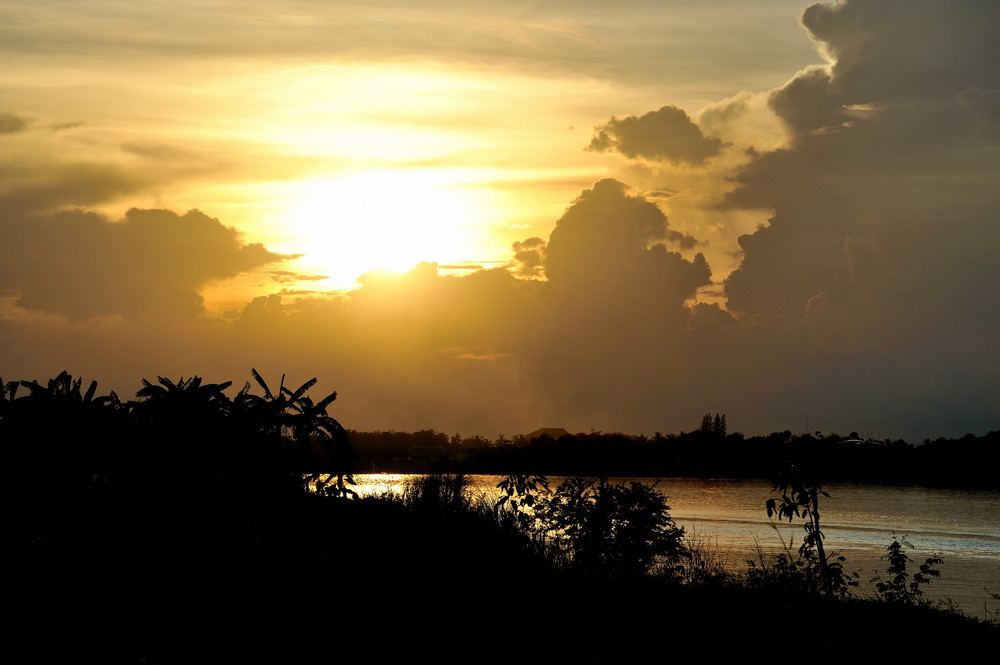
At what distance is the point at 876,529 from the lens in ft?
208

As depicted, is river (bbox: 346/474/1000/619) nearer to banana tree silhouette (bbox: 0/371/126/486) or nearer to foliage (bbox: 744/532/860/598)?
foliage (bbox: 744/532/860/598)

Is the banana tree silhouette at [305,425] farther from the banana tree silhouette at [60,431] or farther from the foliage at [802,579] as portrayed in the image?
the foliage at [802,579]

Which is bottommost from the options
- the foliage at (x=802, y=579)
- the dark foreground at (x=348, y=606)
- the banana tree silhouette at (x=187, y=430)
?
the dark foreground at (x=348, y=606)

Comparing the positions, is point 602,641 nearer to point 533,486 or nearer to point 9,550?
point 533,486

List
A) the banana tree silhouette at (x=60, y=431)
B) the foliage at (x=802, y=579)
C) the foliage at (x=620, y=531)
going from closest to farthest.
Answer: the foliage at (x=802, y=579) → the foliage at (x=620, y=531) → the banana tree silhouette at (x=60, y=431)

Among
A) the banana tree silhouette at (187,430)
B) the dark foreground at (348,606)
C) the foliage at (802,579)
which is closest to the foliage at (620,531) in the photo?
the dark foreground at (348,606)

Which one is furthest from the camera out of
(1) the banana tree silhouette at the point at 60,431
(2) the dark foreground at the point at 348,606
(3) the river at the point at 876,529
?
(3) the river at the point at 876,529

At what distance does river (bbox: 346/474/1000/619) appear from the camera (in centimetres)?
3556

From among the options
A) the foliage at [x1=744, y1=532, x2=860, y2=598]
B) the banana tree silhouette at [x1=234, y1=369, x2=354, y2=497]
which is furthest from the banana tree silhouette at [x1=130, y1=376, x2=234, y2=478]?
the foliage at [x1=744, y1=532, x2=860, y2=598]

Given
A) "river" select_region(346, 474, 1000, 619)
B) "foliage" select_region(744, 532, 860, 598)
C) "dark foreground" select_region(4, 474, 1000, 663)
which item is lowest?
"river" select_region(346, 474, 1000, 619)

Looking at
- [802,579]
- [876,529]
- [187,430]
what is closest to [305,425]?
[187,430]

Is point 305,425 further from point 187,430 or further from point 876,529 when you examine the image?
point 876,529

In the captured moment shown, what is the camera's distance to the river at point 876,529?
3556 cm

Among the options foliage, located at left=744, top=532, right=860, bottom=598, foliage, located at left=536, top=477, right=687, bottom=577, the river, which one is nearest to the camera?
foliage, located at left=744, top=532, right=860, bottom=598
